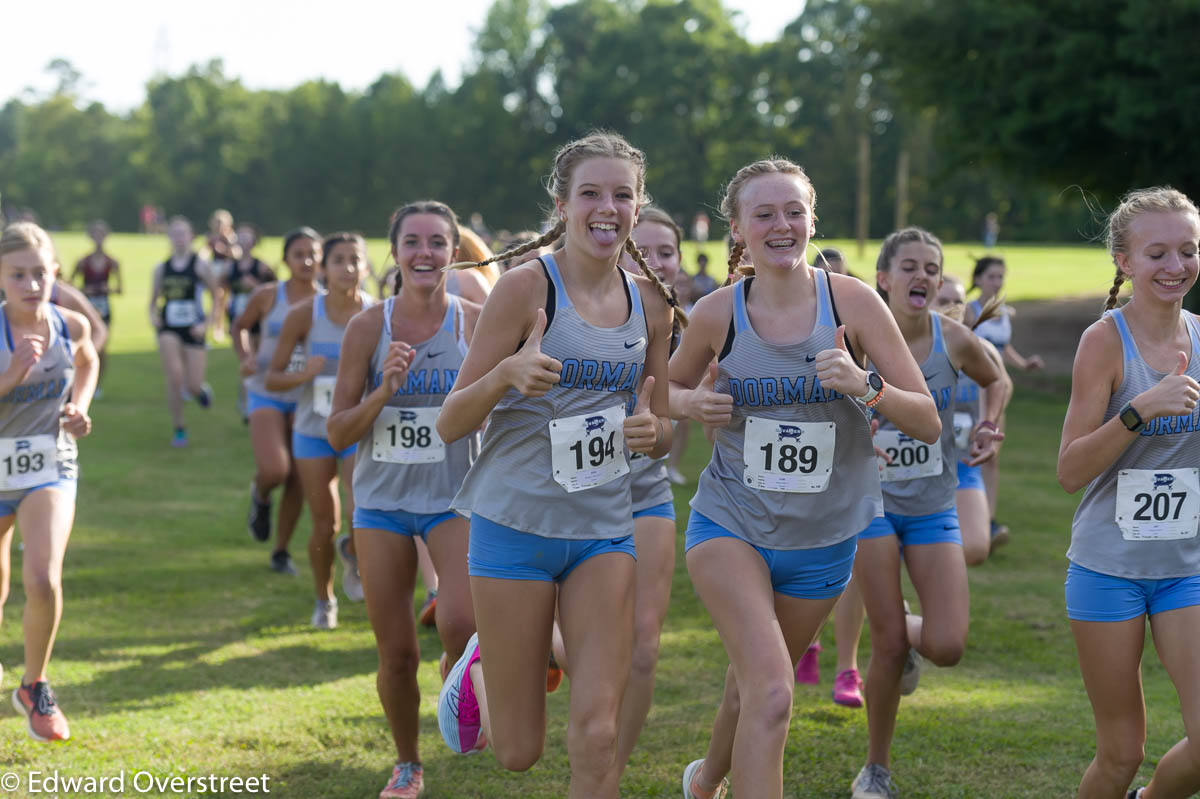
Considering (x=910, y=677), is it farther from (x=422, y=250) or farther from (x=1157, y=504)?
(x=422, y=250)

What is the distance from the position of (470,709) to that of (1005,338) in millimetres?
6997

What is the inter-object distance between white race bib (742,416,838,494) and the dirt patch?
1707 centimetres

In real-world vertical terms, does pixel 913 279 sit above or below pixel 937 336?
above

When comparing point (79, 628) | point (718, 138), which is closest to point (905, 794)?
point (79, 628)

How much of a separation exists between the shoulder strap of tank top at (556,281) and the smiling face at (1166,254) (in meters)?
1.73

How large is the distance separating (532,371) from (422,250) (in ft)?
5.85

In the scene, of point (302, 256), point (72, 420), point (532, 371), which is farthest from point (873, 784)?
point (302, 256)

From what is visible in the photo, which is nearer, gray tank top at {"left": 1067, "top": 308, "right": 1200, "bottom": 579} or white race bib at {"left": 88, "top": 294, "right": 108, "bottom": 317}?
gray tank top at {"left": 1067, "top": 308, "right": 1200, "bottom": 579}

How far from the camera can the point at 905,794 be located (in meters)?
5.05

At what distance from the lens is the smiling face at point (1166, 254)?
4.02 m

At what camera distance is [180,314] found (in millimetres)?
14195

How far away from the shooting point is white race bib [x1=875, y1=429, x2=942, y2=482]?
5293 mm

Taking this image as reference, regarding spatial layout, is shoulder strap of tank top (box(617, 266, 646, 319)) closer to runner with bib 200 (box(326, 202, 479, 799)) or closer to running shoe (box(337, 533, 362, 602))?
runner with bib 200 (box(326, 202, 479, 799))

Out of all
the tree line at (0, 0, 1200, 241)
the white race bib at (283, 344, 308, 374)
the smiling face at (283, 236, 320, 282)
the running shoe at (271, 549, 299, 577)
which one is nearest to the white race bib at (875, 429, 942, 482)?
the white race bib at (283, 344, 308, 374)
